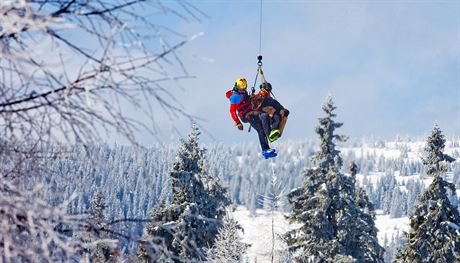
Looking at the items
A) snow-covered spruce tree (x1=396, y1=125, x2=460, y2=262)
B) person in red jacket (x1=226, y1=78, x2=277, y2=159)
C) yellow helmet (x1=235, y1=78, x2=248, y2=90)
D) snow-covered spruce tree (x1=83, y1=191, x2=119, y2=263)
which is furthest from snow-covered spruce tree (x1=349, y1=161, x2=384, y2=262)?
snow-covered spruce tree (x1=83, y1=191, x2=119, y2=263)

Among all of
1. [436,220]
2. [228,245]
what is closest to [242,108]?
[228,245]

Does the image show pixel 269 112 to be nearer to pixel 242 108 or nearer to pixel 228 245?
pixel 242 108

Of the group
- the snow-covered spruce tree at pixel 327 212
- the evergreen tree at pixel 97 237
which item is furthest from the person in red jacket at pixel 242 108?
the evergreen tree at pixel 97 237

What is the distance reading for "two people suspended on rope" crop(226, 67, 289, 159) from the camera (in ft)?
45.5

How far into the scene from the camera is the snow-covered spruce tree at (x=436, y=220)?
22188mm

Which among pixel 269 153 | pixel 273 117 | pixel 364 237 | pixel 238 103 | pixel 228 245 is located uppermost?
pixel 238 103

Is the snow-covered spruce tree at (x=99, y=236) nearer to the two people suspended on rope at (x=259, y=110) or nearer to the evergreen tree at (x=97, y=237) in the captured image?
the evergreen tree at (x=97, y=237)

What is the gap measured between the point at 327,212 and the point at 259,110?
9960 mm

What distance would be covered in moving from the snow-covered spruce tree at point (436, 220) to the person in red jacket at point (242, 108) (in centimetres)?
964

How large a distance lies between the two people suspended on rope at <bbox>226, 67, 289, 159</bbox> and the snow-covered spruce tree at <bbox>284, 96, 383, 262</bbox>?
884 centimetres

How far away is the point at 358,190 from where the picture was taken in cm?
3150

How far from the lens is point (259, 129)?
14.6m

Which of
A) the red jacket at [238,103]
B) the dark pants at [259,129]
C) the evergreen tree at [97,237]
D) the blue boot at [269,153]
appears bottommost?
the evergreen tree at [97,237]

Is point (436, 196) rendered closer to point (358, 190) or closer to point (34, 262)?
point (358, 190)
